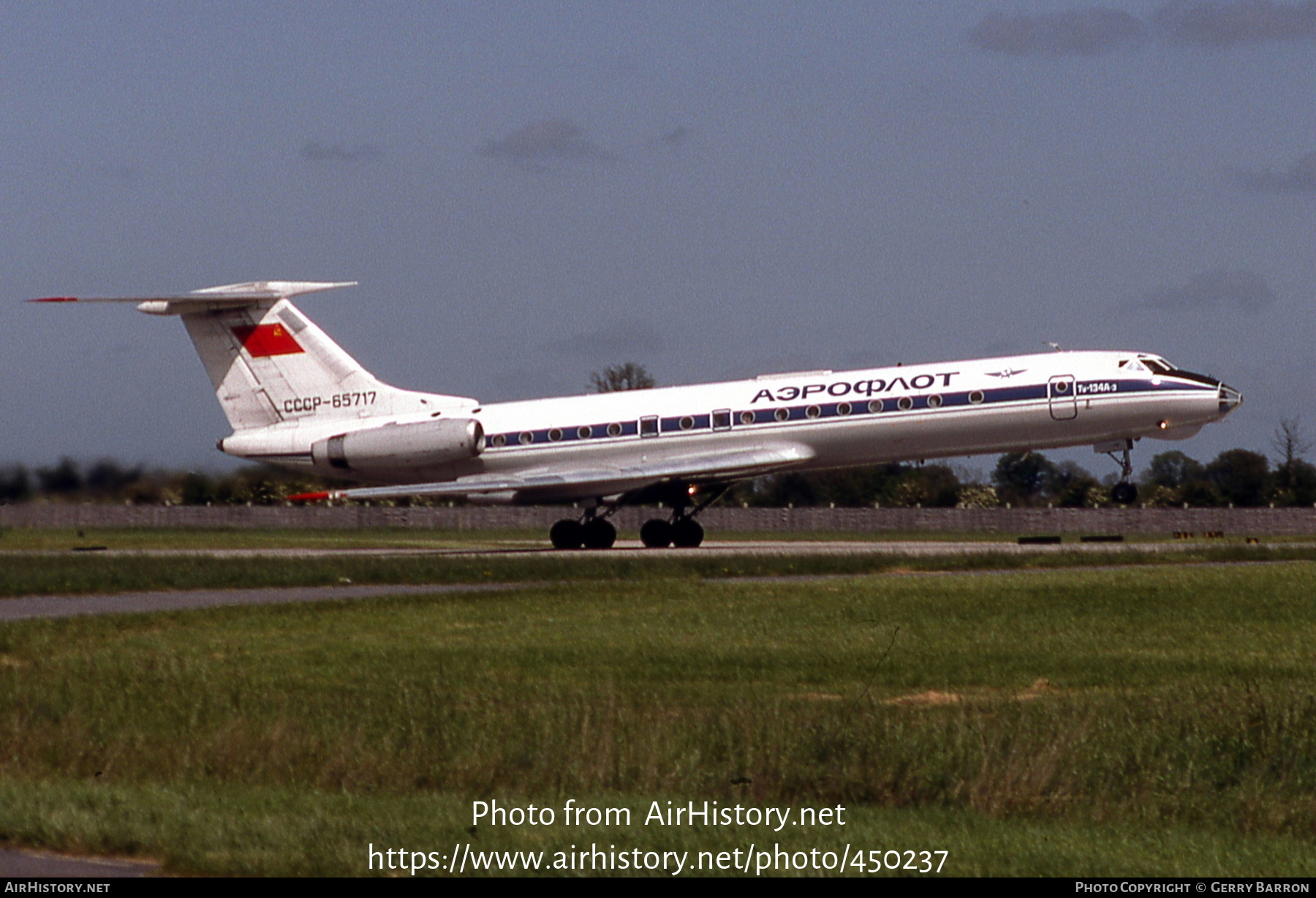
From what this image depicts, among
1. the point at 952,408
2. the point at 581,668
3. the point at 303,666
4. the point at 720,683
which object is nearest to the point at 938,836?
the point at 720,683

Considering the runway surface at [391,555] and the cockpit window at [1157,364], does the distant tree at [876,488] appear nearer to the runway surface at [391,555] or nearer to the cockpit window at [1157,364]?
the runway surface at [391,555]

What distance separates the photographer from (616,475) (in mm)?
38344

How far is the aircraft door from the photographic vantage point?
36.4 metres

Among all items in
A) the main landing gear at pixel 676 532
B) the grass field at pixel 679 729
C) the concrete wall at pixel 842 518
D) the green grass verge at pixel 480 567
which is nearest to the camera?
the grass field at pixel 679 729

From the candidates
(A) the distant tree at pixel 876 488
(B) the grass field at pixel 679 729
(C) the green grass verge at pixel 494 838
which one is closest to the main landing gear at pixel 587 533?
(B) the grass field at pixel 679 729

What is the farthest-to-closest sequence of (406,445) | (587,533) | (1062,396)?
(587,533), (406,445), (1062,396)

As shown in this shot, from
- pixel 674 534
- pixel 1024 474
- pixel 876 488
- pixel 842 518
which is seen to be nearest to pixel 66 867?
pixel 674 534

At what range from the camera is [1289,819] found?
37.0 ft

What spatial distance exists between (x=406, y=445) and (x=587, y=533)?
16.1ft

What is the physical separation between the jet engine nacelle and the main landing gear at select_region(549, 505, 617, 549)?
2.89 metres

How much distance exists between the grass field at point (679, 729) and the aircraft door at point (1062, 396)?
13611mm

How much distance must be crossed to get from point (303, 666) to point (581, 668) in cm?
306

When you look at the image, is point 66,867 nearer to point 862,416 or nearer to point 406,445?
point 862,416

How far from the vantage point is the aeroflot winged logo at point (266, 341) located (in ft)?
133
